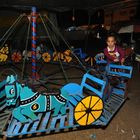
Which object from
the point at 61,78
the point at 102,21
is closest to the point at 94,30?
the point at 102,21

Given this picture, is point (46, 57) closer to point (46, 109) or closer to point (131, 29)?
point (131, 29)

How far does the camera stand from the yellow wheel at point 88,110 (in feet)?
12.6

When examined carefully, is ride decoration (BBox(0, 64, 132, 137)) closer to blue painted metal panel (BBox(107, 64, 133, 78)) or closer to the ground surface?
the ground surface

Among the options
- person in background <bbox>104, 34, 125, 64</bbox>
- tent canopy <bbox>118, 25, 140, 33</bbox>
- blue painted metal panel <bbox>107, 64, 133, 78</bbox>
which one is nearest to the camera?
blue painted metal panel <bbox>107, 64, 133, 78</bbox>

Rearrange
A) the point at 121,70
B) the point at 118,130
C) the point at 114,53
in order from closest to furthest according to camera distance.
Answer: the point at 118,130 → the point at 121,70 → the point at 114,53

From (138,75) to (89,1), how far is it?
9.84 feet

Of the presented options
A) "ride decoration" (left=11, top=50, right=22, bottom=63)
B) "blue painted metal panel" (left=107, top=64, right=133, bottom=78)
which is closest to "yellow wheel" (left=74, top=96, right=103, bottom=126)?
"blue painted metal panel" (left=107, top=64, right=133, bottom=78)

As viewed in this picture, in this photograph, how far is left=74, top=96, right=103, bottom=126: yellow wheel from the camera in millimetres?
3854

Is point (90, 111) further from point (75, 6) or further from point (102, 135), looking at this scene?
point (75, 6)

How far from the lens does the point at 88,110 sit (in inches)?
155

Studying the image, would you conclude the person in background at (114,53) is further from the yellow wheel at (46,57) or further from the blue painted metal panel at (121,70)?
the yellow wheel at (46,57)

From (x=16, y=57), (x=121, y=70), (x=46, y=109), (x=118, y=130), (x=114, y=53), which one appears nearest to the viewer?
(x=46, y=109)

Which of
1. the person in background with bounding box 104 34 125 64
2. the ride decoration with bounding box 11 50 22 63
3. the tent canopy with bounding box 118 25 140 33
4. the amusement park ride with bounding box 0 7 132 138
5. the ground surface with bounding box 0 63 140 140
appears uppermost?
the tent canopy with bounding box 118 25 140 33

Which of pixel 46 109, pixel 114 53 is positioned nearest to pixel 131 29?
pixel 114 53
